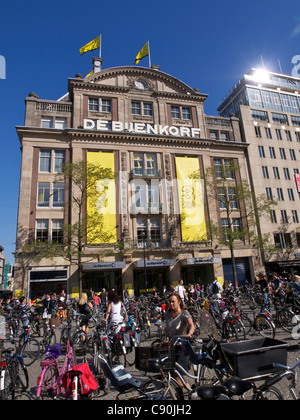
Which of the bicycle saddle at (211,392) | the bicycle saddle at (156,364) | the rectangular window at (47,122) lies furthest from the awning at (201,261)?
the bicycle saddle at (211,392)

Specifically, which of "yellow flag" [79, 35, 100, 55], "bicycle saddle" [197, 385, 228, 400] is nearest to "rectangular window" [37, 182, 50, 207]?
"yellow flag" [79, 35, 100, 55]

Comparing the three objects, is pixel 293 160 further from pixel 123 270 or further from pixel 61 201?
pixel 61 201

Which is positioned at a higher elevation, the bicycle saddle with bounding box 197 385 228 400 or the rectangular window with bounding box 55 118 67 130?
the rectangular window with bounding box 55 118 67 130

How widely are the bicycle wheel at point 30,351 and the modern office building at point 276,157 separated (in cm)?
2748

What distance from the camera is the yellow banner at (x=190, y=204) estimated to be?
29234mm

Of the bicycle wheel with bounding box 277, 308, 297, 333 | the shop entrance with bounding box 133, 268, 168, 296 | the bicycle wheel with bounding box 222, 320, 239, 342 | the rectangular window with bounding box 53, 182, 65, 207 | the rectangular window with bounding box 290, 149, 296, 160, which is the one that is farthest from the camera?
the rectangular window with bounding box 290, 149, 296, 160

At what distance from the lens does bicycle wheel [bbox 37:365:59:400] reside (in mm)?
5566

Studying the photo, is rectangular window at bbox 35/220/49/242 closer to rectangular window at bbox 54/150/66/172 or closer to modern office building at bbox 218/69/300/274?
rectangular window at bbox 54/150/66/172

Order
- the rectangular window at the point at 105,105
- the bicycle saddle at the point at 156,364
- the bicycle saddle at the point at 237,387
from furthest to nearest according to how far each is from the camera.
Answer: the rectangular window at the point at 105,105 → the bicycle saddle at the point at 156,364 → the bicycle saddle at the point at 237,387

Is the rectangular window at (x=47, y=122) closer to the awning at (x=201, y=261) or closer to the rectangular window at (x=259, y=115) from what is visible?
the awning at (x=201, y=261)

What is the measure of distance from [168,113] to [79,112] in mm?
10781

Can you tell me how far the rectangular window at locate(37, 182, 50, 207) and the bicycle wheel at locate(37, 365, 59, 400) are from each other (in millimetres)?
22936

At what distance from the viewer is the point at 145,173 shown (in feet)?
95.5

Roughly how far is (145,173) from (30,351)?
22243mm
